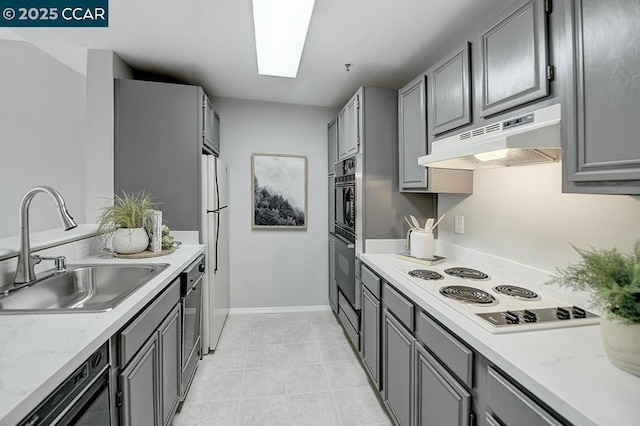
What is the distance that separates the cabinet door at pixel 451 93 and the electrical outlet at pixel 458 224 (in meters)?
0.68

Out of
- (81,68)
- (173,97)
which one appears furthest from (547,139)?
(81,68)

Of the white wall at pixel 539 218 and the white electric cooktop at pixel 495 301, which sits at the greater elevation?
the white wall at pixel 539 218

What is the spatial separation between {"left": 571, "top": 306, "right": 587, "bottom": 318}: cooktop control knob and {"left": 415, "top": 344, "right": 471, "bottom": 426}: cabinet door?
532 mm

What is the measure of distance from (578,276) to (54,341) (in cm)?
158

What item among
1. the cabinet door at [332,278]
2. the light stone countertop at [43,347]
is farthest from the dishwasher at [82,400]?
the cabinet door at [332,278]

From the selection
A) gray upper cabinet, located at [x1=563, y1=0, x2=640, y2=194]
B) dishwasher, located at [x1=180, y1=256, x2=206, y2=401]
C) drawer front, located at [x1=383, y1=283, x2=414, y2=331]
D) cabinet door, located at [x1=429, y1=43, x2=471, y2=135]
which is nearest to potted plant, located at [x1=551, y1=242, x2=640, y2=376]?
gray upper cabinet, located at [x1=563, y1=0, x2=640, y2=194]

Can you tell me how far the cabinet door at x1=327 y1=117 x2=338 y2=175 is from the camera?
3.20m

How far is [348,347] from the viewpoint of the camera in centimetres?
276

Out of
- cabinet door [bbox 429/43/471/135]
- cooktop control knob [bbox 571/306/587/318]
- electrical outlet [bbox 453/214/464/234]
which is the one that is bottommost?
cooktop control knob [bbox 571/306/587/318]

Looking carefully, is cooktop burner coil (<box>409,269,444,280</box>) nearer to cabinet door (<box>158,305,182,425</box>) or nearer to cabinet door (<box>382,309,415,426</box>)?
cabinet door (<box>382,309,415,426</box>)

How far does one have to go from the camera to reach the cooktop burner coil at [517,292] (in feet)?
4.51

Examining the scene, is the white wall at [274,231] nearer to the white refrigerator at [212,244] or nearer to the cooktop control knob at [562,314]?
the white refrigerator at [212,244]

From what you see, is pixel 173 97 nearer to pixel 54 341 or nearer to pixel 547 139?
A: pixel 54 341

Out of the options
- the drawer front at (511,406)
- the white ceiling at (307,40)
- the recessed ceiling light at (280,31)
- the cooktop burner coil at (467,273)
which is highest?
the white ceiling at (307,40)
